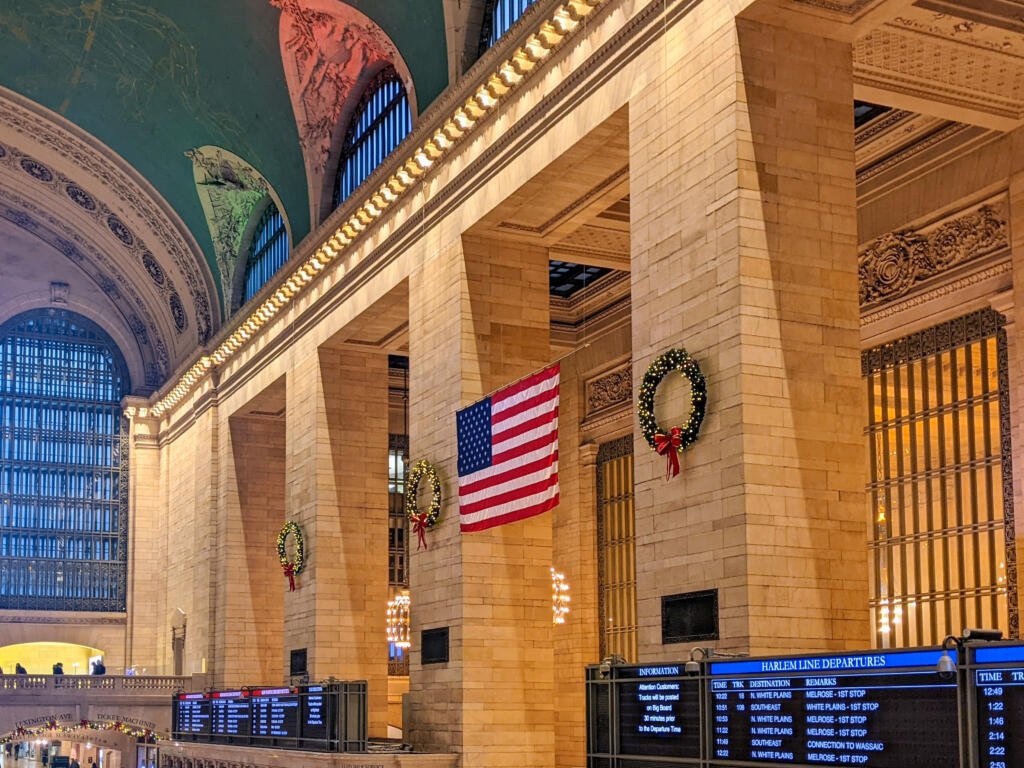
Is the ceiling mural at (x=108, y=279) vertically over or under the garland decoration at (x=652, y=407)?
over

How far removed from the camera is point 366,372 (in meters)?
24.8

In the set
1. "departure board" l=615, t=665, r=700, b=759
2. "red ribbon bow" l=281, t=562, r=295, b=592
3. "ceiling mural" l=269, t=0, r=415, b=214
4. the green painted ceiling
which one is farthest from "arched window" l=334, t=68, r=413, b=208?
"departure board" l=615, t=665, r=700, b=759

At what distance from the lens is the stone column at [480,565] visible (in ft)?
59.6

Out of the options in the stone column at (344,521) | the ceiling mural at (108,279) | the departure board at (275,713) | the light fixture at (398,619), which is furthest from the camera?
the ceiling mural at (108,279)

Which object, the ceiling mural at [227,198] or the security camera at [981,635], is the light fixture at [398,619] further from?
the security camera at [981,635]

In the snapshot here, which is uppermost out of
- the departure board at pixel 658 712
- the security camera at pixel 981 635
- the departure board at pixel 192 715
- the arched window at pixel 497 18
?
the arched window at pixel 497 18

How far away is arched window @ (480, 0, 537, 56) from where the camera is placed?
60.3 feet

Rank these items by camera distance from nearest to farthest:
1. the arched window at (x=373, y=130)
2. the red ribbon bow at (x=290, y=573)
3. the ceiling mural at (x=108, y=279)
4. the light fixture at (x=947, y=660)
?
the light fixture at (x=947, y=660) < the arched window at (x=373, y=130) < the red ribbon bow at (x=290, y=573) < the ceiling mural at (x=108, y=279)

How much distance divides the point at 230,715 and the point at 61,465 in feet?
54.8

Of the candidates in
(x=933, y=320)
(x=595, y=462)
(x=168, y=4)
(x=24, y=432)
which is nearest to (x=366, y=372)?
(x=595, y=462)

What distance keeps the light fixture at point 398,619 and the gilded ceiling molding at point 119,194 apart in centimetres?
799

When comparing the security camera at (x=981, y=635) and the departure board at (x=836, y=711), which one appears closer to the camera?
the security camera at (x=981, y=635)

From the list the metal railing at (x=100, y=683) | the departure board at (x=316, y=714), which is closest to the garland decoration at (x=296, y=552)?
the departure board at (x=316, y=714)

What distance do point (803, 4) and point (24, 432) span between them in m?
28.5
